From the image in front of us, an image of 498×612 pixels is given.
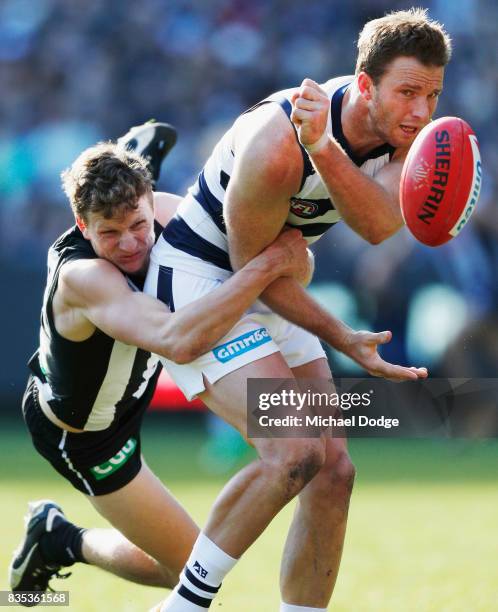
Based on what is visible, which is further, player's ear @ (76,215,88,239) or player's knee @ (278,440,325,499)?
player's ear @ (76,215,88,239)

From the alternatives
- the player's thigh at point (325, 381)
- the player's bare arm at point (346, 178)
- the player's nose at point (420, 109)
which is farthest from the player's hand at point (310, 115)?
the player's thigh at point (325, 381)

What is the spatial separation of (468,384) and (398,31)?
25.9 ft

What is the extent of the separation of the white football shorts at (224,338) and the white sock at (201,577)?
588mm

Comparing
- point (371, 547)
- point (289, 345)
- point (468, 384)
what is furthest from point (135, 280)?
point (468, 384)

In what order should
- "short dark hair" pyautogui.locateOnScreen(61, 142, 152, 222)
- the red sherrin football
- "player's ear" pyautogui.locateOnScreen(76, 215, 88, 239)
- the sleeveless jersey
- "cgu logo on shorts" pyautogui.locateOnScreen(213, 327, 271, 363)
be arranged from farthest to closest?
the sleeveless jersey → "player's ear" pyautogui.locateOnScreen(76, 215, 88, 239) → "short dark hair" pyautogui.locateOnScreen(61, 142, 152, 222) → "cgu logo on shorts" pyautogui.locateOnScreen(213, 327, 271, 363) → the red sherrin football

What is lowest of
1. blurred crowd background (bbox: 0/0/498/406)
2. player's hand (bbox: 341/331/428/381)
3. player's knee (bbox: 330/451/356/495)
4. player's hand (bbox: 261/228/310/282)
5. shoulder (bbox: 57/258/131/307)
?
player's knee (bbox: 330/451/356/495)

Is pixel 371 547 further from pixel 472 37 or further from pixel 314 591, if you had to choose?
pixel 472 37

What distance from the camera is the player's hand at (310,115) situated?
3.93 m

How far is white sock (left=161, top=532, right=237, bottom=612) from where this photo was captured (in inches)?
165

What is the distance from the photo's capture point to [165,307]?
14.5 feet

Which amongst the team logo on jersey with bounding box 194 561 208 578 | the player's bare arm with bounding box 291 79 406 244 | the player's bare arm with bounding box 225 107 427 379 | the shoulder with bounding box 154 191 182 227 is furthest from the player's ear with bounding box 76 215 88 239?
the team logo on jersey with bounding box 194 561 208 578

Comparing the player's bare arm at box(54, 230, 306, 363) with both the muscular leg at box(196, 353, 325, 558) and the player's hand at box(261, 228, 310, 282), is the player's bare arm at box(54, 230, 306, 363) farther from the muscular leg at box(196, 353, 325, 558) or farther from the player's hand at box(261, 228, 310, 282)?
the muscular leg at box(196, 353, 325, 558)

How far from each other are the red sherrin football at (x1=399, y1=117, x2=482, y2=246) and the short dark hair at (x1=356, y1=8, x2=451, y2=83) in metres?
0.27

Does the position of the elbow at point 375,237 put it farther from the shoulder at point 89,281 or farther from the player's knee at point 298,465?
the shoulder at point 89,281
